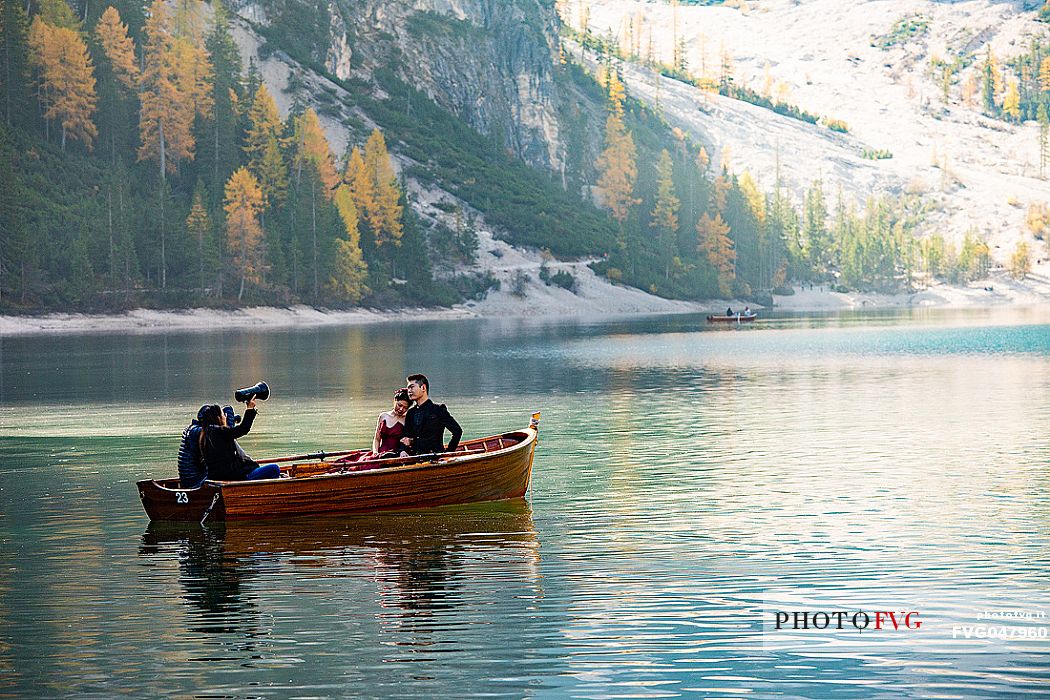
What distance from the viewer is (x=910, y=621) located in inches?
653

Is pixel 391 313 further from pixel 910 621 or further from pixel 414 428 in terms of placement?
pixel 910 621

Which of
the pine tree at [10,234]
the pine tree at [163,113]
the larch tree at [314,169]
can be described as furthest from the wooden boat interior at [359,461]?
the pine tree at [163,113]

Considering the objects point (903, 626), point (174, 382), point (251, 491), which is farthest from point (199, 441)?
point (174, 382)

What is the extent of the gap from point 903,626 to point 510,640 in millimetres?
4733

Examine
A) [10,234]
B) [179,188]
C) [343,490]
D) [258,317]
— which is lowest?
[343,490]

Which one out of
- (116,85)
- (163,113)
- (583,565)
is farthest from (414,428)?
(116,85)

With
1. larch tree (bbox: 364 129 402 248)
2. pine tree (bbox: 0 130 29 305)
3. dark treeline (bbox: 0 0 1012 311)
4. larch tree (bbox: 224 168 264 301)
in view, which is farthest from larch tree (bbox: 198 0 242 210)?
pine tree (bbox: 0 130 29 305)

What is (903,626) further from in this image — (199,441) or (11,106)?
(11,106)

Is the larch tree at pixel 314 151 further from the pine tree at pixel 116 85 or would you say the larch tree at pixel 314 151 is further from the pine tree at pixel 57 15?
the pine tree at pixel 57 15

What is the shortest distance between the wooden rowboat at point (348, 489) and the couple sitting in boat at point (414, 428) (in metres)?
0.28

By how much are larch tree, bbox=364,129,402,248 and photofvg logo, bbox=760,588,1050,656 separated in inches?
5468

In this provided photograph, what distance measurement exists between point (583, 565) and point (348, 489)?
5691mm

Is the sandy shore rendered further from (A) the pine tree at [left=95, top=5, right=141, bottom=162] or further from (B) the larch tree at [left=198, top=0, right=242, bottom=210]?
(A) the pine tree at [left=95, top=5, right=141, bottom=162]

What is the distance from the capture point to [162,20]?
15475 centimetres
